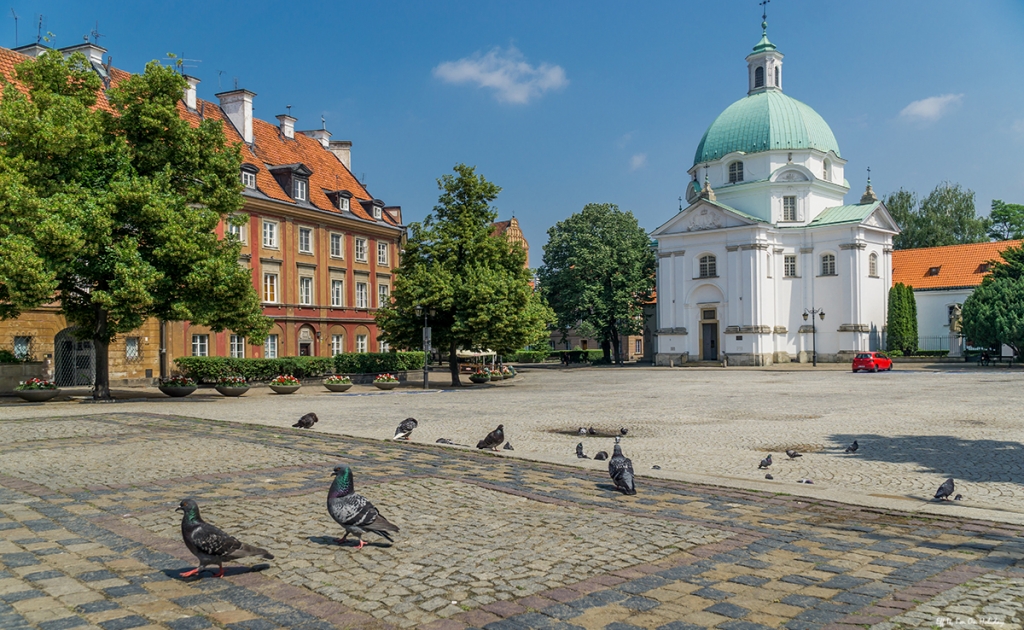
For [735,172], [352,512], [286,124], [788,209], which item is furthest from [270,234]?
[788,209]

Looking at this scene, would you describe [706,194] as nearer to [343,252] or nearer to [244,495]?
[343,252]

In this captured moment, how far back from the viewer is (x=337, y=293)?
49562mm

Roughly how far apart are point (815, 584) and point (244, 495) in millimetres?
6022

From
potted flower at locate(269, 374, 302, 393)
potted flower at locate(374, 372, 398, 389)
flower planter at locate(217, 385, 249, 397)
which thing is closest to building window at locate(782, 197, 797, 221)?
potted flower at locate(374, 372, 398, 389)

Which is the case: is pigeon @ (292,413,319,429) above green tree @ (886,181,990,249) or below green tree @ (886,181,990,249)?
below

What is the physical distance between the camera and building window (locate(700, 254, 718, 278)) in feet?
210

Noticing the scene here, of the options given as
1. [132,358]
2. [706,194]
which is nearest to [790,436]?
[132,358]

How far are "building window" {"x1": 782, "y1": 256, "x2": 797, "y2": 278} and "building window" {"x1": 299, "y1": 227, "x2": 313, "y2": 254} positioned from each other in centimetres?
3702

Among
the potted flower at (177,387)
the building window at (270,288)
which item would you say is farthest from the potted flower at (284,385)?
the building window at (270,288)

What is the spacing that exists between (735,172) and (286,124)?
36.0 metres

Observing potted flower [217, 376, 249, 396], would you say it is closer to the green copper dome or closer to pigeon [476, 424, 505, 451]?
pigeon [476, 424, 505, 451]

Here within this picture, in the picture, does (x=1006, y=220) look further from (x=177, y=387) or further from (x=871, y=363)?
(x=177, y=387)

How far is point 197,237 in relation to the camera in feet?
85.9

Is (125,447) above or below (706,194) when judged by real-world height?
below
